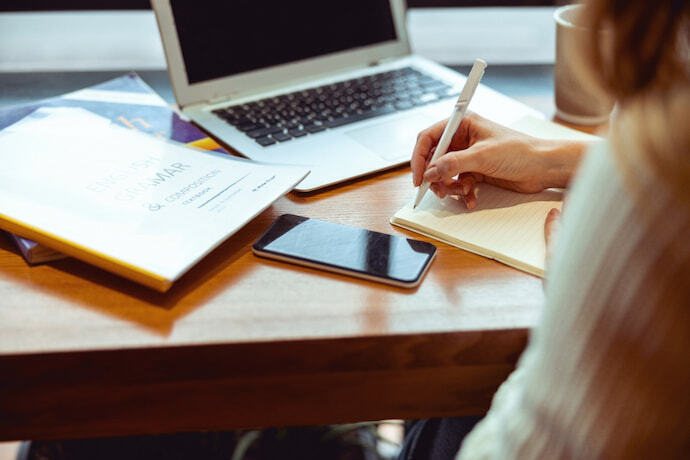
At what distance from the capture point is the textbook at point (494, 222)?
57 centimetres

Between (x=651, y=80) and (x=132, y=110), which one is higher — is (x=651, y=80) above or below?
above

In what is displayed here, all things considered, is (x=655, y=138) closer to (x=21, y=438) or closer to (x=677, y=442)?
(x=677, y=442)

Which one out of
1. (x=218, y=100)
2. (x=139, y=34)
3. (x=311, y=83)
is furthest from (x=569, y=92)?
(x=139, y=34)

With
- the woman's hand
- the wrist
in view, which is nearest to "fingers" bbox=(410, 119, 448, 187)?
the woman's hand

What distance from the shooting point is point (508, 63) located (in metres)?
1.12

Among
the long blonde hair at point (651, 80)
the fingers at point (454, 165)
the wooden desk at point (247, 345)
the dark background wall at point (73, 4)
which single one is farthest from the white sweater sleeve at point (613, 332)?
the dark background wall at point (73, 4)

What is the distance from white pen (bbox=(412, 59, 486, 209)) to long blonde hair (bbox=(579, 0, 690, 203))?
1.00 ft

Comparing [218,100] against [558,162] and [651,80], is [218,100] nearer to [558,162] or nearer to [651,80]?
[558,162]

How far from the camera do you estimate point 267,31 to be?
872 mm

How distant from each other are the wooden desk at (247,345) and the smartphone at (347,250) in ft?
0.04

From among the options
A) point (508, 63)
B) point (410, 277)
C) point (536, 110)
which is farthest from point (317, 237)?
point (508, 63)

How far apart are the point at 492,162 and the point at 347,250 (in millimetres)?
184

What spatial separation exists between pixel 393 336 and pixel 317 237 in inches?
5.8

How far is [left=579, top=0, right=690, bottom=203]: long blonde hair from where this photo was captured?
0.29 meters
